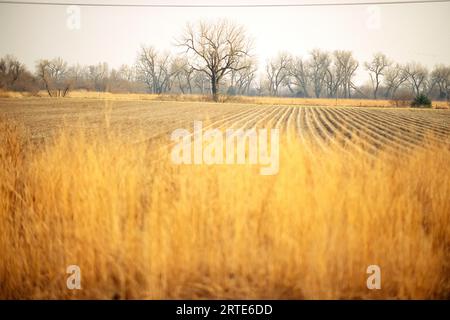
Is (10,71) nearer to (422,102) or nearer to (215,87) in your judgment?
(215,87)

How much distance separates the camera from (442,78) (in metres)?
62.5

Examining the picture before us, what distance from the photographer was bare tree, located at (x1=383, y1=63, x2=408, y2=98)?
59.8 metres

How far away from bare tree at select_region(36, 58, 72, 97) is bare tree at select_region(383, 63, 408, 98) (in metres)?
60.2

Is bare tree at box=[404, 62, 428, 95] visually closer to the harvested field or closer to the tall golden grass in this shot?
the harvested field

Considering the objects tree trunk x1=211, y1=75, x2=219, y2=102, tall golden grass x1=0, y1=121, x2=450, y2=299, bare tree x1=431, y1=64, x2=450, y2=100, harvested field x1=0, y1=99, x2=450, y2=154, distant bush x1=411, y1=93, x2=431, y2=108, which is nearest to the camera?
tall golden grass x1=0, y1=121, x2=450, y2=299

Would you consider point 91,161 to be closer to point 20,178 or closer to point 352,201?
point 20,178

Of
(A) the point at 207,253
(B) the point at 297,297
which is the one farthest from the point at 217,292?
(B) the point at 297,297

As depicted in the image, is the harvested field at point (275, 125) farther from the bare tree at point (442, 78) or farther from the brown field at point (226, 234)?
the bare tree at point (442, 78)

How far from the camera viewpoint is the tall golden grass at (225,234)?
9.18 feet

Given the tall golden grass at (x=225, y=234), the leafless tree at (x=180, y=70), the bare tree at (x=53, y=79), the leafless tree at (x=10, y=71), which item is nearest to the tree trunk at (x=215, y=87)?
the leafless tree at (x=180, y=70)

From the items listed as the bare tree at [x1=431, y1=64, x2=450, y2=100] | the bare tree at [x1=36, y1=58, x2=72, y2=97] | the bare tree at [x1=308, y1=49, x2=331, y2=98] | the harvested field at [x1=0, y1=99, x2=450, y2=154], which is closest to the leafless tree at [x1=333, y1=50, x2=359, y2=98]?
the bare tree at [x1=308, y1=49, x2=331, y2=98]

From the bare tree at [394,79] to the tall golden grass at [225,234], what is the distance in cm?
6552

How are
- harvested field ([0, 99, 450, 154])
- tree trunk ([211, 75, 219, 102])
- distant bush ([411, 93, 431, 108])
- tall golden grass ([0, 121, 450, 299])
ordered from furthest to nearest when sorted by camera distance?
tree trunk ([211, 75, 219, 102]) < distant bush ([411, 93, 431, 108]) < harvested field ([0, 99, 450, 154]) < tall golden grass ([0, 121, 450, 299])

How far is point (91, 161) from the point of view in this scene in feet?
13.1
